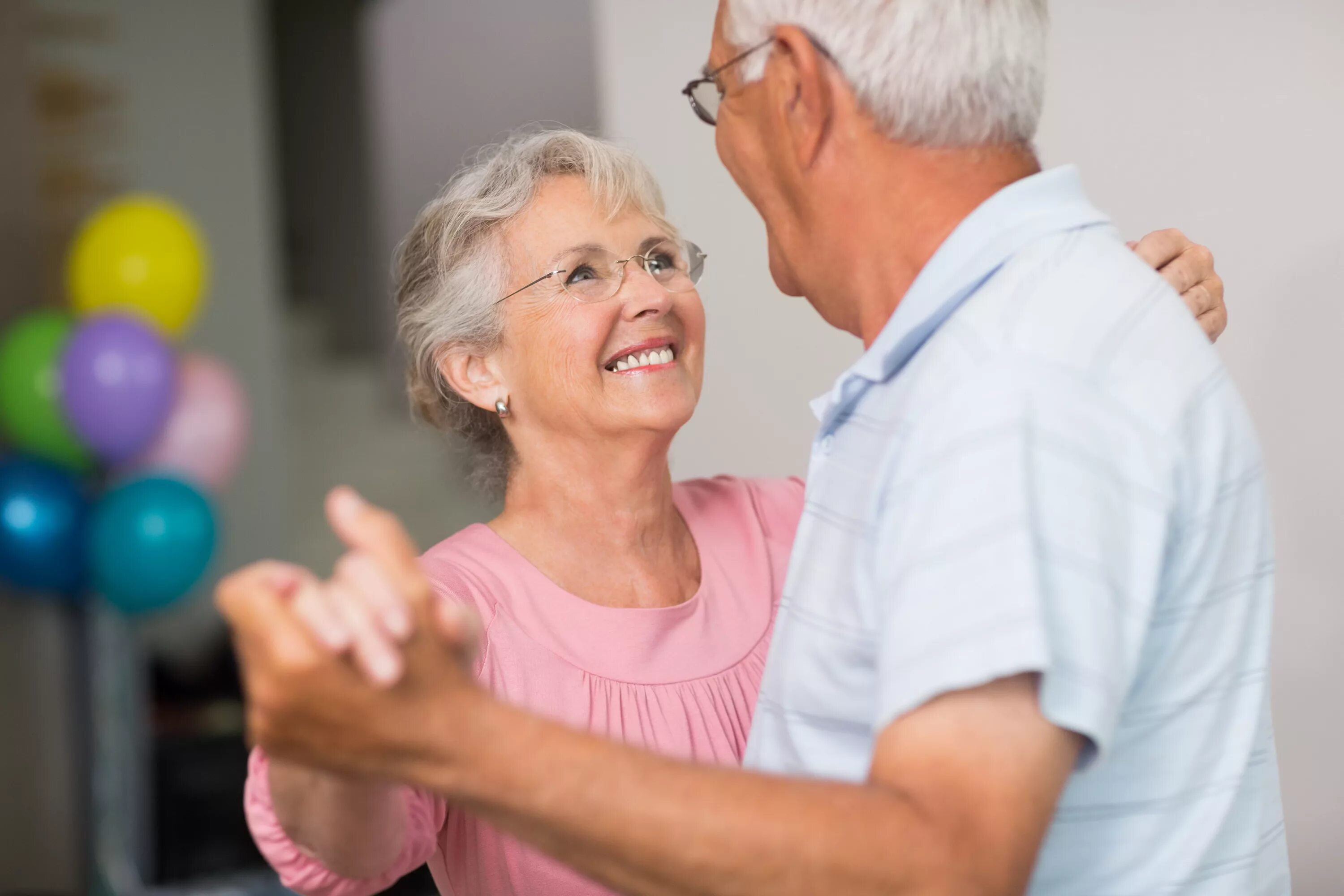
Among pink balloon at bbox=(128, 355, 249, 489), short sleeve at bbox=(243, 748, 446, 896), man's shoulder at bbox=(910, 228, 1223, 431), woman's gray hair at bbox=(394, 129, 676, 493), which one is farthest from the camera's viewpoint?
pink balloon at bbox=(128, 355, 249, 489)

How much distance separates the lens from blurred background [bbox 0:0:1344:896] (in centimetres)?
185

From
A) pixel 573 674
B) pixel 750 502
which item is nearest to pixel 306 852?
pixel 573 674

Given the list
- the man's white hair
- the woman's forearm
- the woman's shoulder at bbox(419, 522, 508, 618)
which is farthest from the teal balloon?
the man's white hair

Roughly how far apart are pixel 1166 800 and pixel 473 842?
866mm

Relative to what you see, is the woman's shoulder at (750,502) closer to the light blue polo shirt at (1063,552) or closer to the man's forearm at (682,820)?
the light blue polo shirt at (1063,552)

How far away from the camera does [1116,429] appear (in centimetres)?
79

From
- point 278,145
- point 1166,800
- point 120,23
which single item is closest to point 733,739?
point 1166,800

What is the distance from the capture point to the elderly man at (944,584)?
685 mm

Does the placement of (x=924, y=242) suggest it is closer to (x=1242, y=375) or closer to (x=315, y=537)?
(x=1242, y=375)

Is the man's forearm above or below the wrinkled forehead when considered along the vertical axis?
below

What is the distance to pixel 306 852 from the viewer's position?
4.33 feet

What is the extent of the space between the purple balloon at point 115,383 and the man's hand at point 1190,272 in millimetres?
2447

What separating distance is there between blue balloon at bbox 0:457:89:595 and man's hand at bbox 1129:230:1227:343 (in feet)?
9.23

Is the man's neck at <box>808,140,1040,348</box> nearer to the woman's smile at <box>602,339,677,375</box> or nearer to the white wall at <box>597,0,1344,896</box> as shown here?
the woman's smile at <box>602,339,677,375</box>
